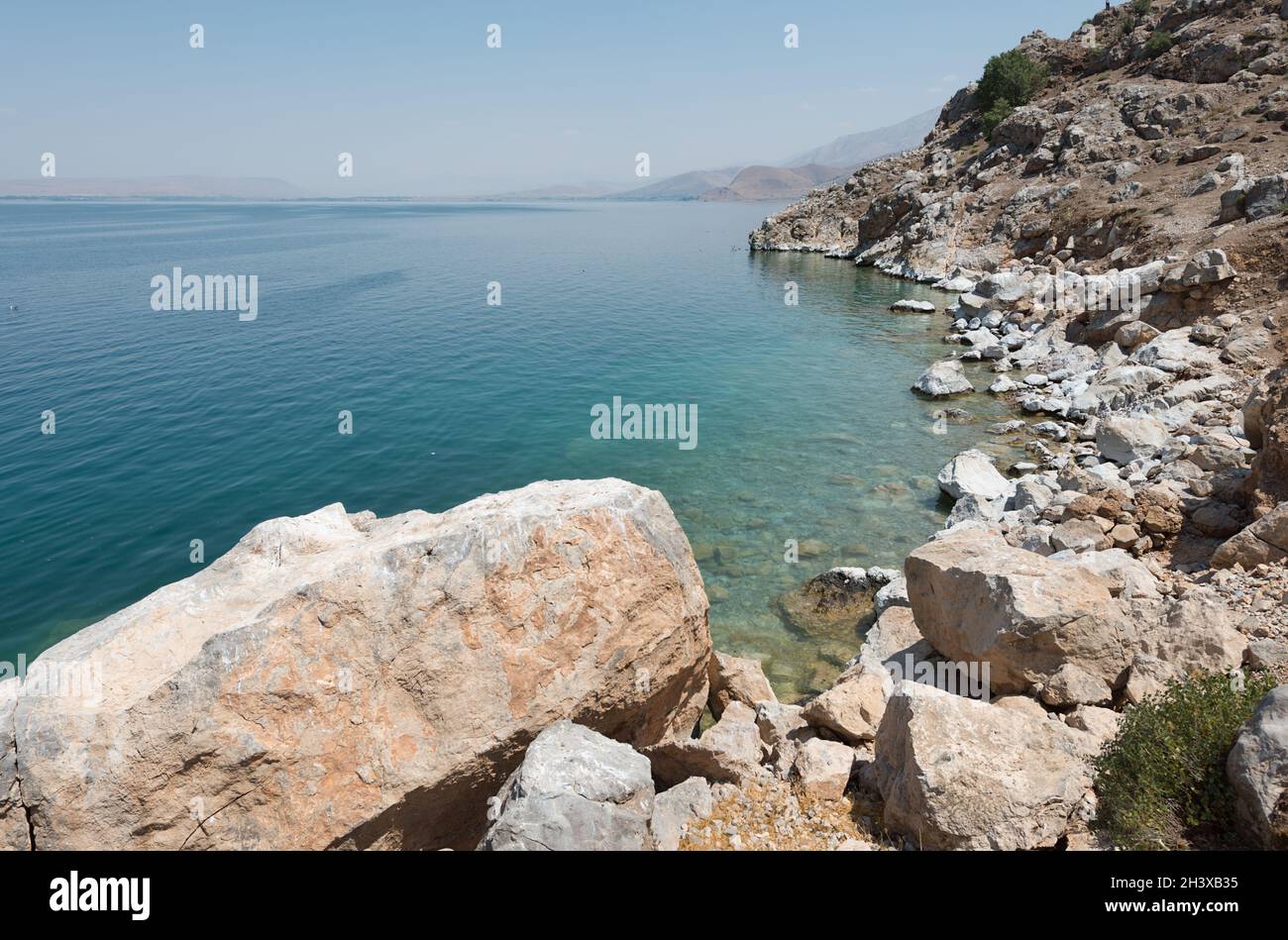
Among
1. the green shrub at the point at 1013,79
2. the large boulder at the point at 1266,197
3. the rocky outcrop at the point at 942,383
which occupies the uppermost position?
the green shrub at the point at 1013,79

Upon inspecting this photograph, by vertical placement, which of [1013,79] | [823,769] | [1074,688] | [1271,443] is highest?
[1013,79]

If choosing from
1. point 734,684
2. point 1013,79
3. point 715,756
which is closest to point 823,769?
point 715,756

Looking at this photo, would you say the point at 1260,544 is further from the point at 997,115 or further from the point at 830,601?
Result: the point at 997,115

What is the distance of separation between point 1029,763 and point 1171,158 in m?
68.9

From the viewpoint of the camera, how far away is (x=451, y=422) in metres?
31.8

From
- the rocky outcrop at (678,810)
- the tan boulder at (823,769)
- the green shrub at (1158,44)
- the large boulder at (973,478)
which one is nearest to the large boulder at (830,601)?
the large boulder at (973,478)

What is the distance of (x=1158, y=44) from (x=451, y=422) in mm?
88756

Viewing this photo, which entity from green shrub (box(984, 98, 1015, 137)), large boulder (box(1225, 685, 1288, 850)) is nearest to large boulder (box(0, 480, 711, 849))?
large boulder (box(1225, 685, 1288, 850))

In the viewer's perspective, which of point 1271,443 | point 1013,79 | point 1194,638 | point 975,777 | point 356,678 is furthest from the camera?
point 1013,79

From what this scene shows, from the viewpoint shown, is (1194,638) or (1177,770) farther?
(1194,638)

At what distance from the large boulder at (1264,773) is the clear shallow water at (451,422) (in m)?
9.42

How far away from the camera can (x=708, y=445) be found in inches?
1153

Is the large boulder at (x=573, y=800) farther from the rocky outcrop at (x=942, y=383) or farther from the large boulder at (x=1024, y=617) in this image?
the rocky outcrop at (x=942, y=383)

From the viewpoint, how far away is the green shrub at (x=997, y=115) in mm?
83438
